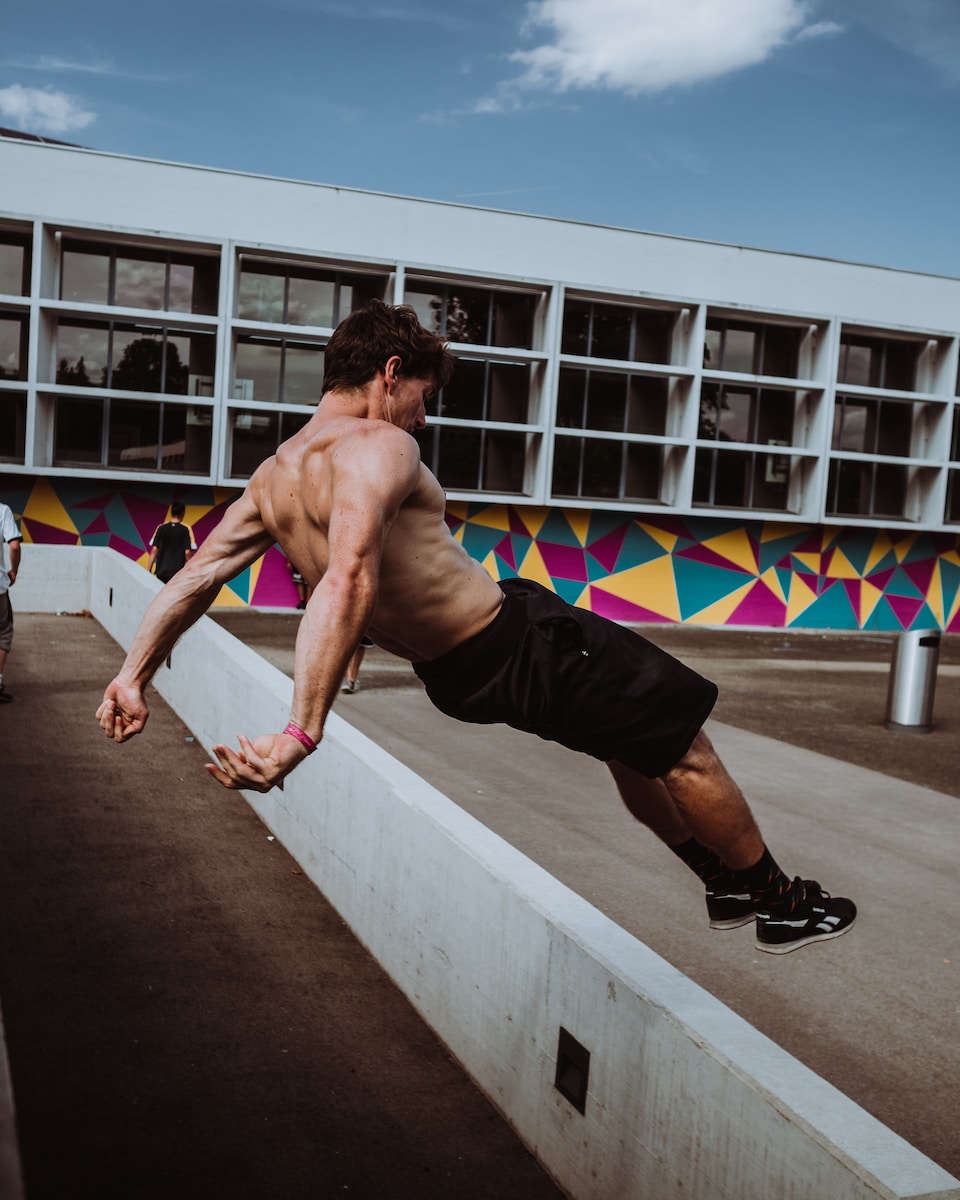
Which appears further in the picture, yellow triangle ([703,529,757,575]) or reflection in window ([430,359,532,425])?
yellow triangle ([703,529,757,575])

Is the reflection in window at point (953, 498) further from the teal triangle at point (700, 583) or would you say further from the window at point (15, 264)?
the window at point (15, 264)

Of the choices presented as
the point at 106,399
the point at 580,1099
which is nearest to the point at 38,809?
the point at 580,1099

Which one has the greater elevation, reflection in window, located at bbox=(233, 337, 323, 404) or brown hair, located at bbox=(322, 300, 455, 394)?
reflection in window, located at bbox=(233, 337, 323, 404)

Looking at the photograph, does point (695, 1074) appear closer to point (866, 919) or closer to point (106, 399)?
point (866, 919)

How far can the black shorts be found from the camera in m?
3.58

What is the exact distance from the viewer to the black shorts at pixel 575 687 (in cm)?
358

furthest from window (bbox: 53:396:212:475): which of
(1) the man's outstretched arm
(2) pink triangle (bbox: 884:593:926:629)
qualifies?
(1) the man's outstretched arm

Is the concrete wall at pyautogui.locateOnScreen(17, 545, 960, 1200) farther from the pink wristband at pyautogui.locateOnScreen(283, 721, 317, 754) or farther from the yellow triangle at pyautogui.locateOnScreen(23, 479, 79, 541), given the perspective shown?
the yellow triangle at pyautogui.locateOnScreen(23, 479, 79, 541)

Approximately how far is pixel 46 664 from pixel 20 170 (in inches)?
479

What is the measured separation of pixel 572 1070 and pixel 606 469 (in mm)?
22762

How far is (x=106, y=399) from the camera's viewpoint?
23.0 metres

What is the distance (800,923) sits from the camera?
153 inches

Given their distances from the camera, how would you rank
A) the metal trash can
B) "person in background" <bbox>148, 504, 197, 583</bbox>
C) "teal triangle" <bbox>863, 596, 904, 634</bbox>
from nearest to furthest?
the metal trash can, "person in background" <bbox>148, 504, 197, 583</bbox>, "teal triangle" <bbox>863, 596, 904, 634</bbox>

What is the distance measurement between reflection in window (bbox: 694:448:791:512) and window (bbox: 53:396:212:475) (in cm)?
1113
